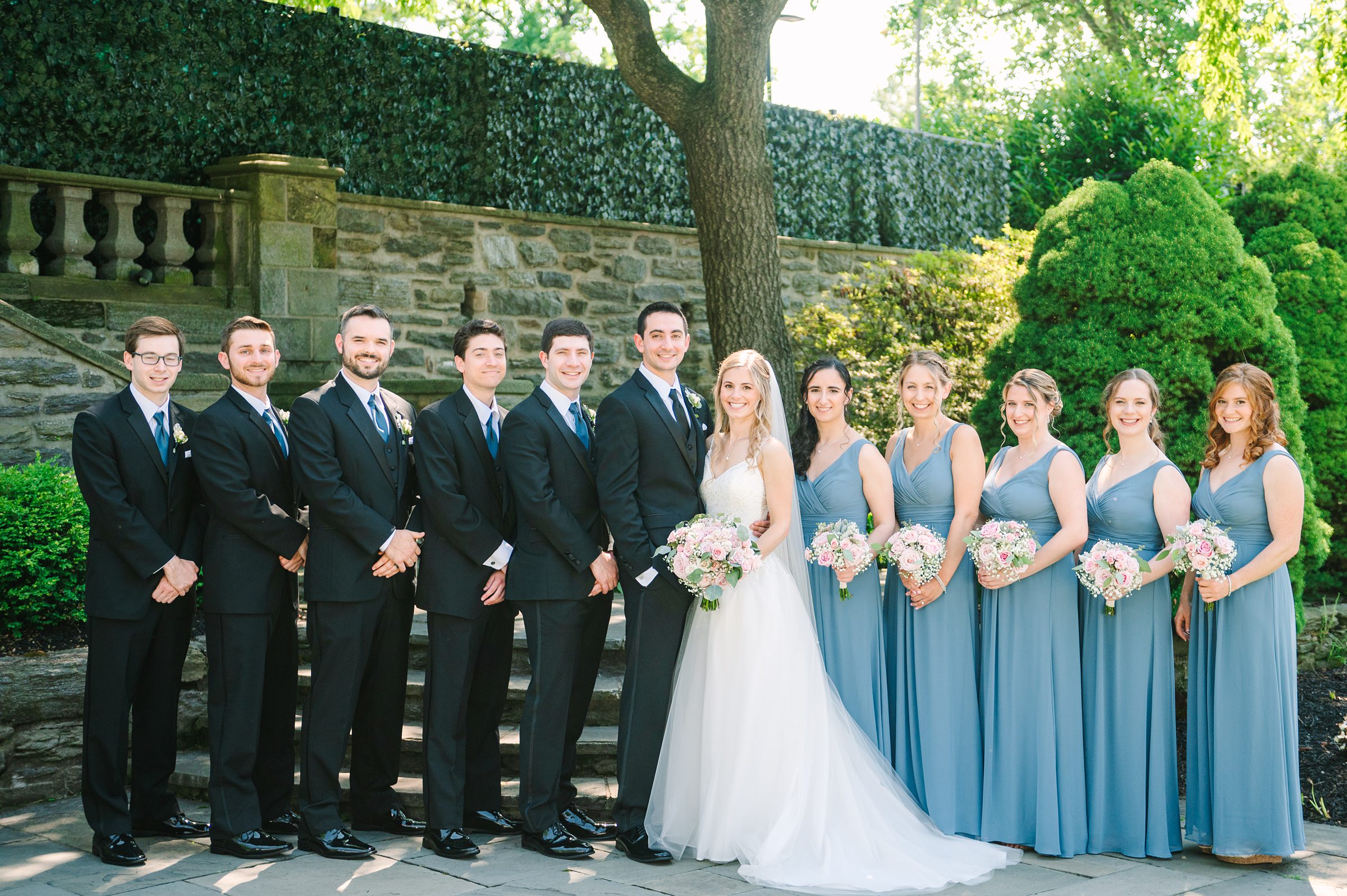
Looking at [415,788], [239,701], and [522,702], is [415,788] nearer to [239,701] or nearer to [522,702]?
[522,702]

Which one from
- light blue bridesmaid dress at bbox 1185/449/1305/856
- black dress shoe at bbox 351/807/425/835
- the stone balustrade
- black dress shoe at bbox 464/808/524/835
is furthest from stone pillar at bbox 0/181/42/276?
light blue bridesmaid dress at bbox 1185/449/1305/856

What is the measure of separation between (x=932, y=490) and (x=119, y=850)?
11.8 ft

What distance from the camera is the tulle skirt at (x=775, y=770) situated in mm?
4762

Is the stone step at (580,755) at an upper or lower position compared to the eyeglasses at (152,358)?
lower

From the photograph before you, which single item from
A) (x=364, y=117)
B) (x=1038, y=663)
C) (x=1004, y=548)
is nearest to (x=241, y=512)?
(x=1004, y=548)

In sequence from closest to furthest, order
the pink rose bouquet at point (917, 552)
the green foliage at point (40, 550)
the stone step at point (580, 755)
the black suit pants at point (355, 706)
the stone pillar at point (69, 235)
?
the black suit pants at point (355, 706) → the pink rose bouquet at point (917, 552) → the stone step at point (580, 755) → the green foliage at point (40, 550) → the stone pillar at point (69, 235)

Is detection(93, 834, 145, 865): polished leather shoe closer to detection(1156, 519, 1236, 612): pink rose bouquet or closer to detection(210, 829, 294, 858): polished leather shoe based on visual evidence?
detection(210, 829, 294, 858): polished leather shoe

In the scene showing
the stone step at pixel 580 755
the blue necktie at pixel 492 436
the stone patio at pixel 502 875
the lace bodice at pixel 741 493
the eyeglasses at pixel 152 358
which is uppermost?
the eyeglasses at pixel 152 358

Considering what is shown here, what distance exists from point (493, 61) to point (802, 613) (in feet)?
22.4

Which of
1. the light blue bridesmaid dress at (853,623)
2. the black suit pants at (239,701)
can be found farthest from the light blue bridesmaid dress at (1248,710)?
the black suit pants at (239,701)

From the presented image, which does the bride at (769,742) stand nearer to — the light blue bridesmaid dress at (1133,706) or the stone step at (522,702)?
the light blue bridesmaid dress at (1133,706)

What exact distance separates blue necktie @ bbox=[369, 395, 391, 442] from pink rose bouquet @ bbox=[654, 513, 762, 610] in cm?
129

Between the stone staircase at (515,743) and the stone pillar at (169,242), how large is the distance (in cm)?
343

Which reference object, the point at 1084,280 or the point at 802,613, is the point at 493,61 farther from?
the point at 802,613
